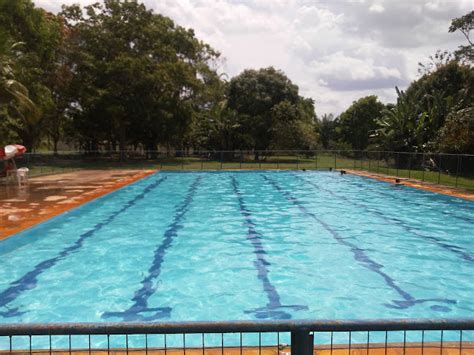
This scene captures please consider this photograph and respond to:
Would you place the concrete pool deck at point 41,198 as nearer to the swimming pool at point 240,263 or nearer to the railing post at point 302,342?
the swimming pool at point 240,263

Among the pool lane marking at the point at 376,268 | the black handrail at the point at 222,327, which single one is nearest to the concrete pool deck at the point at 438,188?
the pool lane marking at the point at 376,268

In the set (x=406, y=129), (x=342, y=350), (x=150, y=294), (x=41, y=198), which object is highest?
(x=406, y=129)

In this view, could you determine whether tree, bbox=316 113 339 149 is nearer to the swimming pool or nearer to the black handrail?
the swimming pool

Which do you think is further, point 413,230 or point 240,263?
point 413,230

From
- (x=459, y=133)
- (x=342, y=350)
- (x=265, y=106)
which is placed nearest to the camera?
(x=342, y=350)

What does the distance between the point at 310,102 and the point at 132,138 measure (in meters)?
47.5

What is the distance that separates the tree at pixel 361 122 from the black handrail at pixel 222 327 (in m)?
54.4

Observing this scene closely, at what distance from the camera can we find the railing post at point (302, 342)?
2117 millimetres

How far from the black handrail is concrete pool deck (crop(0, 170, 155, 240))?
7.22 m

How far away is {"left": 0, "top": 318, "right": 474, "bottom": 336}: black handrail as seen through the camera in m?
1.99

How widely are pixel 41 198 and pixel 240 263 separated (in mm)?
8808

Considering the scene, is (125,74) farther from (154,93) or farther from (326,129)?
(326,129)

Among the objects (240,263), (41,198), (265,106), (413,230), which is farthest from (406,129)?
(240,263)

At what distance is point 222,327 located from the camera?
2.02m
